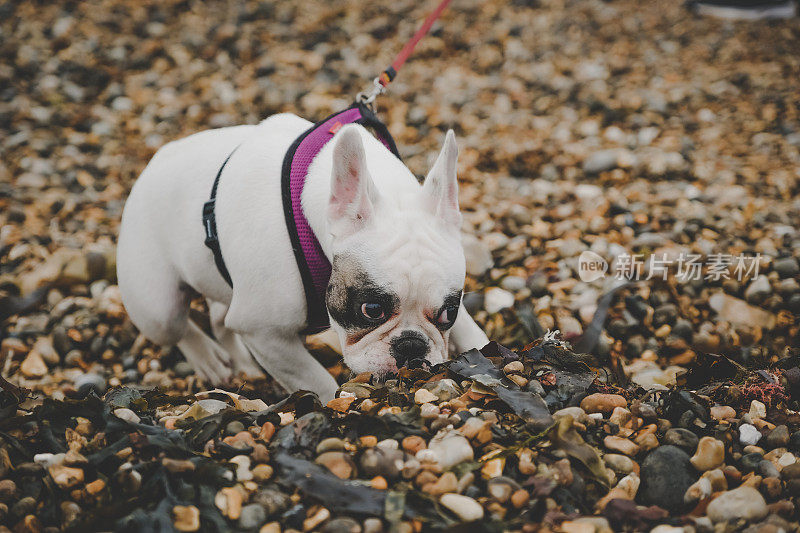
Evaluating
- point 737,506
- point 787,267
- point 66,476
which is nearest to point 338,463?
point 66,476

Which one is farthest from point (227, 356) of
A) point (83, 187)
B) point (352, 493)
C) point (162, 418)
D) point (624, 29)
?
point (624, 29)

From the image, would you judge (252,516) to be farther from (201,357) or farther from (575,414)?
(201,357)

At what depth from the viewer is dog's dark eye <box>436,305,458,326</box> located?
2408 millimetres

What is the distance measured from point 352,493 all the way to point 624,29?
20.4 feet

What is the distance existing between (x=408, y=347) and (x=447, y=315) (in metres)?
0.20

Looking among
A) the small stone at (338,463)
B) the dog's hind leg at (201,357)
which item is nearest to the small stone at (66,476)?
the small stone at (338,463)

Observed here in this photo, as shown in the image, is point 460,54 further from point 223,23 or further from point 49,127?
point 49,127

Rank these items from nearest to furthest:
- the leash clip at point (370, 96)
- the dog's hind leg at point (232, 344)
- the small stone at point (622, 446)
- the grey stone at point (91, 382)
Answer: the small stone at point (622, 446)
the leash clip at point (370, 96)
the grey stone at point (91, 382)
the dog's hind leg at point (232, 344)

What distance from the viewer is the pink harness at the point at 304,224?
8.39 ft

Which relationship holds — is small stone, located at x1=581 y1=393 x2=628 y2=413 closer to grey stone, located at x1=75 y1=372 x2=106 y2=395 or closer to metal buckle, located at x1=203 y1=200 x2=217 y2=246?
metal buckle, located at x1=203 y1=200 x2=217 y2=246

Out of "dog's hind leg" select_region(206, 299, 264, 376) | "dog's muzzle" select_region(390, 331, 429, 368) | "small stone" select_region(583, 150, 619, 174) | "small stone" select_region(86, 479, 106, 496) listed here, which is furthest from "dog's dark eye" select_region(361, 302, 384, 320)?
"small stone" select_region(583, 150, 619, 174)

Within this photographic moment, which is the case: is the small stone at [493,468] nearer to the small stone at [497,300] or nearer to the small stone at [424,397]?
the small stone at [424,397]

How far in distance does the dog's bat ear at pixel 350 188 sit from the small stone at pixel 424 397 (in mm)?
658

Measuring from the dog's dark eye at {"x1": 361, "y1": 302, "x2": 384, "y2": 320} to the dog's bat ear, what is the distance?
0.29m
